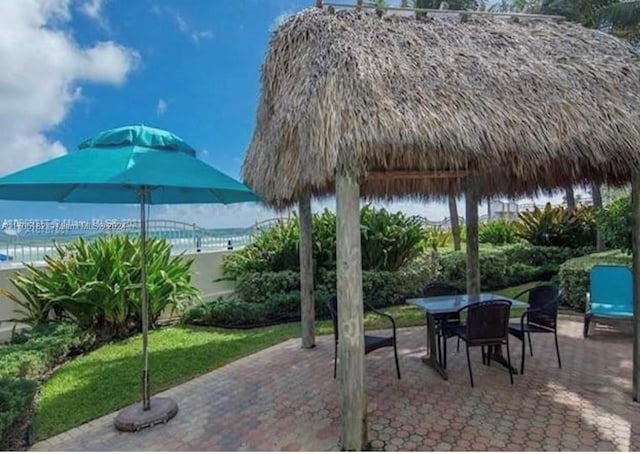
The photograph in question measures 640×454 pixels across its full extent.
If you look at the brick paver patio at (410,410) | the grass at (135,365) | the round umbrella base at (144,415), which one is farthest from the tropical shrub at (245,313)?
the round umbrella base at (144,415)

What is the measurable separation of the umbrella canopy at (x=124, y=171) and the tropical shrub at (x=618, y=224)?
23.2 ft

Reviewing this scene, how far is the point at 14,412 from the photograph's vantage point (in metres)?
4.00

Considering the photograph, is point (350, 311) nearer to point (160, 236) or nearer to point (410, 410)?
point (410, 410)

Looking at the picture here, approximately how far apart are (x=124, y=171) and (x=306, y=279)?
154 inches

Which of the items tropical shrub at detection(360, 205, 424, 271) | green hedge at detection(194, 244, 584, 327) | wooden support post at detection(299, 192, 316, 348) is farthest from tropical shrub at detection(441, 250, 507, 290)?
wooden support post at detection(299, 192, 316, 348)

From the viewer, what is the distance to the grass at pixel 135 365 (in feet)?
16.1

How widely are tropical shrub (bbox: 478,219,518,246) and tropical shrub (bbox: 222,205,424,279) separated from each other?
243 inches

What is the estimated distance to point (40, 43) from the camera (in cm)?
882

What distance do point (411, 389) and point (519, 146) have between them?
3055 millimetres

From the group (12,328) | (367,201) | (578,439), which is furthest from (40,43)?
(578,439)

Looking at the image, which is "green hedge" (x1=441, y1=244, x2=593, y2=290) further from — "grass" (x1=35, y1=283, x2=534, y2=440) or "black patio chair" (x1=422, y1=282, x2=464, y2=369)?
"black patio chair" (x1=422, y1=282, x2=464, y2=369)

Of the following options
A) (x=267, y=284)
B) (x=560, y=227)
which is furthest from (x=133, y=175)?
(x=560, y=227)

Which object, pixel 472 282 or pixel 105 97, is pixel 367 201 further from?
pixel 105 97

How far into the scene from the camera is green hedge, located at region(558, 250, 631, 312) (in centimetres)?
880
